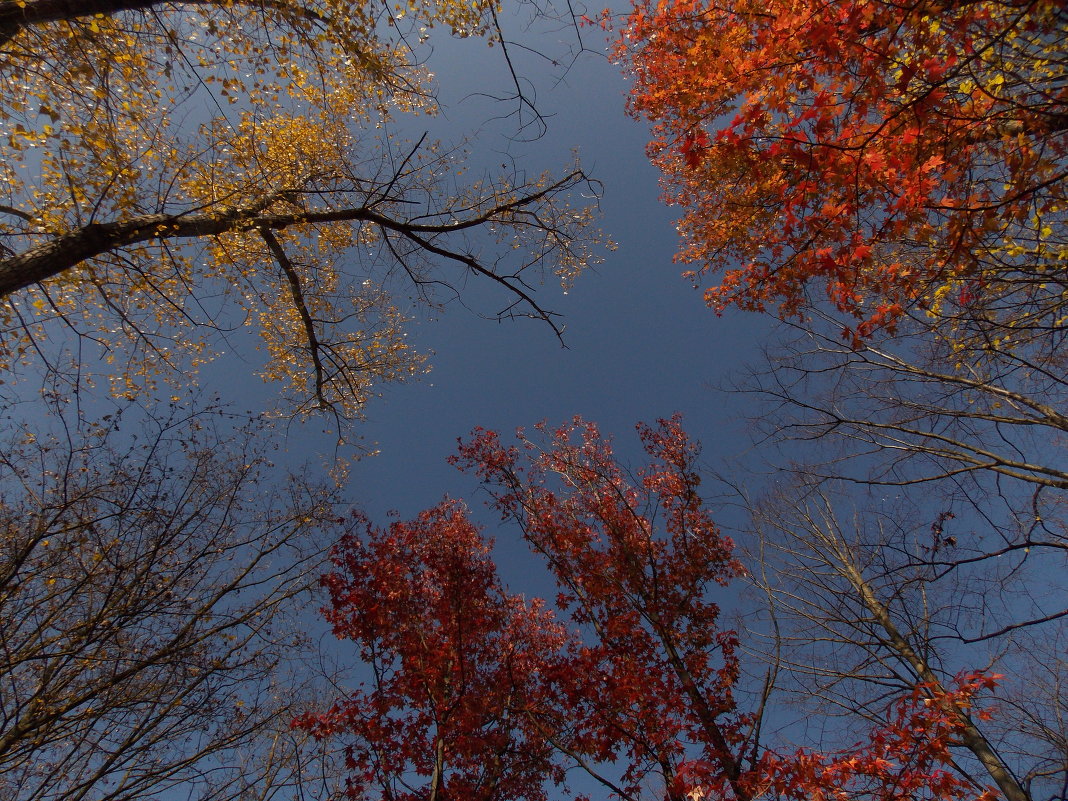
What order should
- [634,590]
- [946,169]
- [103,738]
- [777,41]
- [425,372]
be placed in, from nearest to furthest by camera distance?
[946,169], [777,41], [103,738], [634,590], [425,372]

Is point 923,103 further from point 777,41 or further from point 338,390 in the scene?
point 338,390

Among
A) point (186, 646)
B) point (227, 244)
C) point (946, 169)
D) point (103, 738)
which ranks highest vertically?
point (227, 244)

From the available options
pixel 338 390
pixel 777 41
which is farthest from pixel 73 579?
pixel 777 41

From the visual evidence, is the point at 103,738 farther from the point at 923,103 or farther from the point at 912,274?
the point at 912,274

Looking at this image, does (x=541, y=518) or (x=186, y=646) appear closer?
(x=186, y=646)

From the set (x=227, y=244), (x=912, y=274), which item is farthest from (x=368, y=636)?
(x=912, y=274)

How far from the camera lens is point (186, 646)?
491 centimetres

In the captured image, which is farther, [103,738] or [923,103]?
[103,738]

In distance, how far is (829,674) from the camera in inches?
273

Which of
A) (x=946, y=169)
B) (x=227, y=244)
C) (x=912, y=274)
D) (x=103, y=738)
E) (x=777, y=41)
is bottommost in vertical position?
(x=103, y=738)

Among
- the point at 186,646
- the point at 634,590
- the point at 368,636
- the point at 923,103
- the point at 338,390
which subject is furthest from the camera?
the point at 338,390

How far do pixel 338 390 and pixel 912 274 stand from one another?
8040 mm

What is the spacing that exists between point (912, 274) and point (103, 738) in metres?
9.34

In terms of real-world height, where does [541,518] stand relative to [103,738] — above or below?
above
